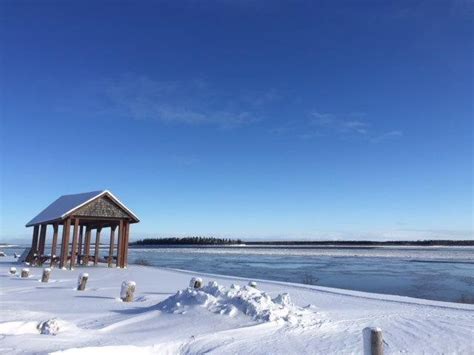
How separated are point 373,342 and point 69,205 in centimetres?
2106

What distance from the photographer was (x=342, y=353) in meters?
7.11

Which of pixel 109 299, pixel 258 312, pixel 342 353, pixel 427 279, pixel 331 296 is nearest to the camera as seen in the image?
pixel 342 353

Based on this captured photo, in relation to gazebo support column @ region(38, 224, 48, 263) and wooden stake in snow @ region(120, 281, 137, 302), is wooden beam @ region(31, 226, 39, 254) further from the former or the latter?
wooden stake in snow @ region(120, 281, 137, 302)

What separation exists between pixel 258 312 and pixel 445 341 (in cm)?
342

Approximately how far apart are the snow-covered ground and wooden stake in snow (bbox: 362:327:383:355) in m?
1.47

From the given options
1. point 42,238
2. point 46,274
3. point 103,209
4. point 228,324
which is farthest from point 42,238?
point 228,324

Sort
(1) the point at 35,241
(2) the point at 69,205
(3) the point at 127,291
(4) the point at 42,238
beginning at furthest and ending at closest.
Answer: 1. (1) the point at 35,241
2. (4) the point at 42,238
3. (2) the point at 69,205
4. (3) the point at 127,291

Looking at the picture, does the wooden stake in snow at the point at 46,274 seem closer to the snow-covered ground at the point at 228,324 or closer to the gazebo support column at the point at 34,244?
the snow-covered ground at the point at 228,324

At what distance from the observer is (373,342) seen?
580 cm

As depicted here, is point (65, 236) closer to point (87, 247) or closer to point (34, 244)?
point (87, 247)

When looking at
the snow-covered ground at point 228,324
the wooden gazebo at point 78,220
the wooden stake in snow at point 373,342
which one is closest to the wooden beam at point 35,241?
the wooden gazebo at point 78,220

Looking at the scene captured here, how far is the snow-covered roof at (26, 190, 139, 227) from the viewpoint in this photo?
22.6m

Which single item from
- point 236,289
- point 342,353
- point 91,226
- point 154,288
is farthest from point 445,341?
point 91,226

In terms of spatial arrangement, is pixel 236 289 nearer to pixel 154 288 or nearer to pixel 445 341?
pixel 445 341
